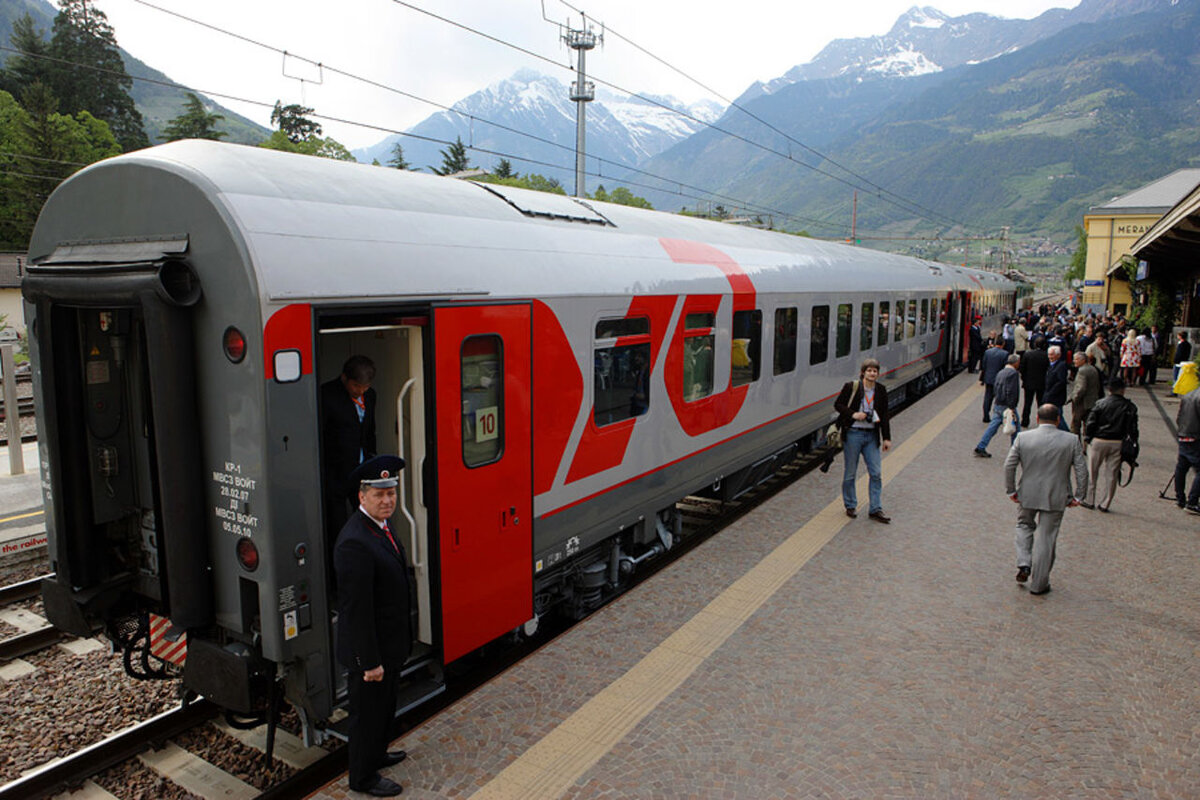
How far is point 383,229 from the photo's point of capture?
4.68 metres

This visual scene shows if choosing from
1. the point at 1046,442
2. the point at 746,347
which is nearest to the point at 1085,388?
the point at 1046,442

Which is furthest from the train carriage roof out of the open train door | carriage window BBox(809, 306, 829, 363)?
carriage window BBox(809, 306, 829, 363)

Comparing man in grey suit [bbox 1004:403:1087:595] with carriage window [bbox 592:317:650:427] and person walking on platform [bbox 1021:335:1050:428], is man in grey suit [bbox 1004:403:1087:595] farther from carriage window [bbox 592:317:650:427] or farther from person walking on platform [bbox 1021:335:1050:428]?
person walking on platform [bbox 1021:335:1050:428]

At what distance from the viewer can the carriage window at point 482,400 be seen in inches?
199

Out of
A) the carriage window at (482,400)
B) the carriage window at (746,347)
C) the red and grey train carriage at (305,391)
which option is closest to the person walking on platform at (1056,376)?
the carriage window at (746,347)

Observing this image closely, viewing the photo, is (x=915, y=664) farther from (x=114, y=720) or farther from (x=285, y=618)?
(x=114, y=720)

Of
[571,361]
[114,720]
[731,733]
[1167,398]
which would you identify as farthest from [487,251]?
[1167,398]

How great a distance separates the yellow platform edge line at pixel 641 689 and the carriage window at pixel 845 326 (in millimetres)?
4609

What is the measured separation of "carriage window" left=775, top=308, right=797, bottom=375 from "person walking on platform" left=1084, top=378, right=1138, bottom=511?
12.4 ft

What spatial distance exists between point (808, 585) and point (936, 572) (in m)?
1.43

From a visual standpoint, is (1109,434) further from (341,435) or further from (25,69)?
(25,69)

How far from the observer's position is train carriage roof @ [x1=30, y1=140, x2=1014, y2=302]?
4.03m

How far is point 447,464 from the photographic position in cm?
486

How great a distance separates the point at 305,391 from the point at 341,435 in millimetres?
689
